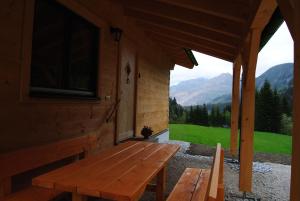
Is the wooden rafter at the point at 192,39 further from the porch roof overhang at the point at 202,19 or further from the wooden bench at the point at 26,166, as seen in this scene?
the wooden bench at the point at 26,166

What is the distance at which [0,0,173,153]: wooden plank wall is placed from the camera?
2.27m

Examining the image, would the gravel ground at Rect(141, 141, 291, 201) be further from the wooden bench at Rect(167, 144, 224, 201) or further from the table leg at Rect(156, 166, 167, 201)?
the wooden bench at Rect(167, 144, 224, 201)

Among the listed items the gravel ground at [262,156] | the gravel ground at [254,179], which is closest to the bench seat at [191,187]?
the gravel ground at [254,179]

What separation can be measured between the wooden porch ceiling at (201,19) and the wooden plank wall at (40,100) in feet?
2.00

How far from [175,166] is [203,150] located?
2378 millimetres

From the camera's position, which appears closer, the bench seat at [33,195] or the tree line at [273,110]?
the bench seat at [33,195]

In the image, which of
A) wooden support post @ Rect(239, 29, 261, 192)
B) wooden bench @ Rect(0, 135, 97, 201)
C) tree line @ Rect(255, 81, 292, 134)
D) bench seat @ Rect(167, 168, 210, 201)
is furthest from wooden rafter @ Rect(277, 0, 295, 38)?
tree line @ Rect(255, 81, 292, 134)

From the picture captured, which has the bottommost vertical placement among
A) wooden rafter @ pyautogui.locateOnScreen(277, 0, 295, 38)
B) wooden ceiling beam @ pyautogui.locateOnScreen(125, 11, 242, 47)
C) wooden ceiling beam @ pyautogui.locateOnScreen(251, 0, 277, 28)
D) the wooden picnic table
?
the wooden picnic table

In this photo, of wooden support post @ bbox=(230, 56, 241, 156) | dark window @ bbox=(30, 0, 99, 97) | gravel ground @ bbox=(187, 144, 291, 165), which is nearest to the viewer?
dark window @ bbox=(30, 0, 99, 97)

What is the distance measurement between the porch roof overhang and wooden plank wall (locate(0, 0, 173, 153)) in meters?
0.59

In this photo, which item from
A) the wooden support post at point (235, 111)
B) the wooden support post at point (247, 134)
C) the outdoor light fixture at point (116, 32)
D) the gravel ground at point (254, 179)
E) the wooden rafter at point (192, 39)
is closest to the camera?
the wooden support post at point (247, 134)

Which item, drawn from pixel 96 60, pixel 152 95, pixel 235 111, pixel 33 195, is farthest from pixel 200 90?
pixel 33 195

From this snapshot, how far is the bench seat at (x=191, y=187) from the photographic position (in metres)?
2.24

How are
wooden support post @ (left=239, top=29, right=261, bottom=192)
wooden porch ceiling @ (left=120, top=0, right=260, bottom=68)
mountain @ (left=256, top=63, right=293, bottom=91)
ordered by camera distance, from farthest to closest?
mountain @ (left=256, top=63, right=293, bottom=91) < wooden support post @ (left=239, top=29, right=261, bottom=192) < wooden porch ceiling @ (left=120, top=0, right=260, bottom=68)
